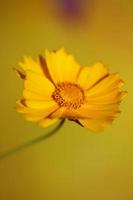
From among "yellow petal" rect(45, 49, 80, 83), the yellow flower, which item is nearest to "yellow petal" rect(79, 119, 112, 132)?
the yellow flower

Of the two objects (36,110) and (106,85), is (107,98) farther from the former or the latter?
(36,110)

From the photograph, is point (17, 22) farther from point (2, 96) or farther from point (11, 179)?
point (11, 179)

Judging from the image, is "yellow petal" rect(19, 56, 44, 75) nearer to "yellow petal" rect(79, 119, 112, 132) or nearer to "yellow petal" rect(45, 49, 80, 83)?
"yellow petal" rect(45, 49, 80, 83)

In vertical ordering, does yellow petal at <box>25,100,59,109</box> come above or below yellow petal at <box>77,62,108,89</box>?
below

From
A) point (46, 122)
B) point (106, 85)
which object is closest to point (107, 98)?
point (106, 85)

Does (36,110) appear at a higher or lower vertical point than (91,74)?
lower

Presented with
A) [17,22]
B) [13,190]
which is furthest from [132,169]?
[17,22]
